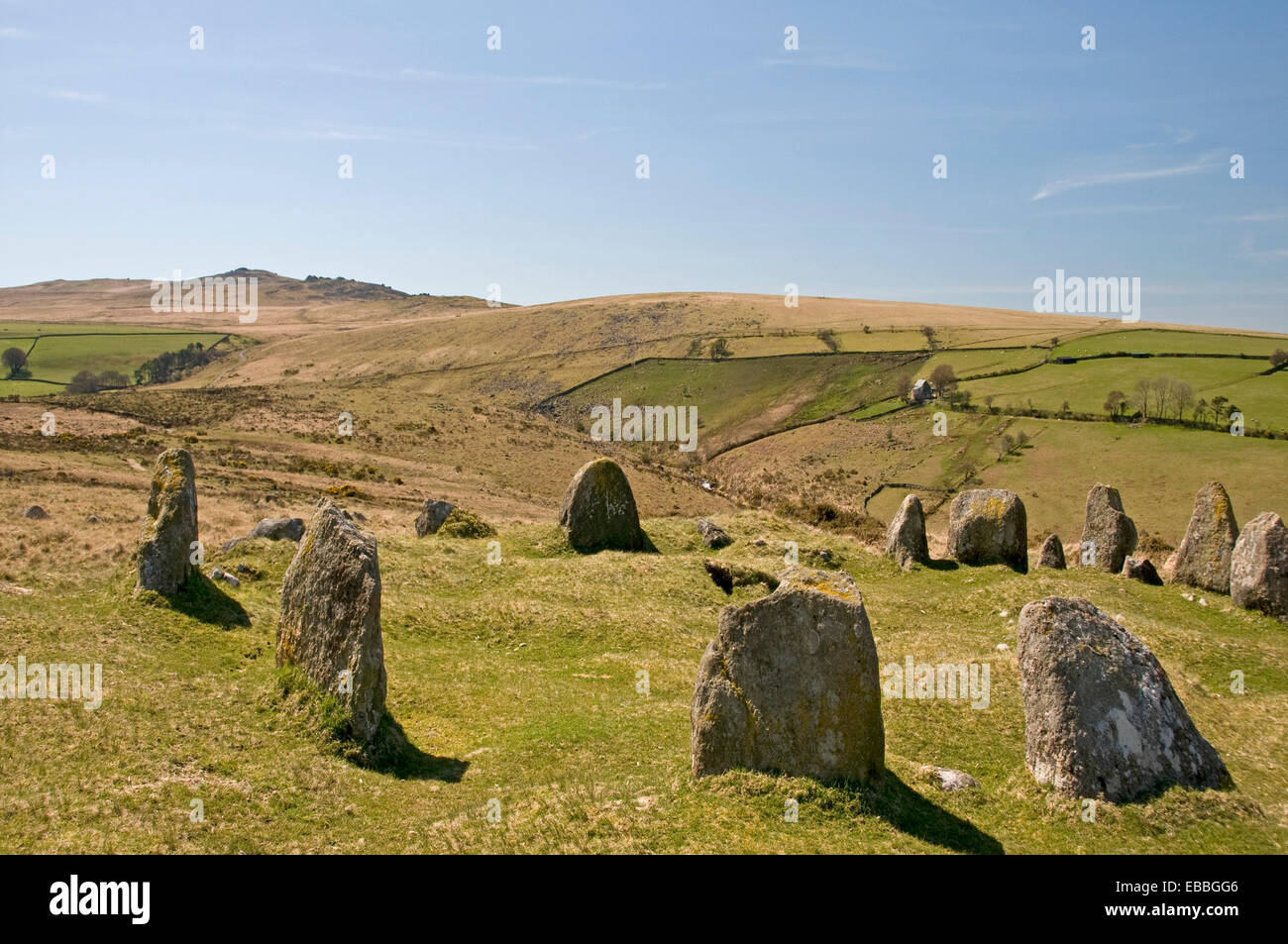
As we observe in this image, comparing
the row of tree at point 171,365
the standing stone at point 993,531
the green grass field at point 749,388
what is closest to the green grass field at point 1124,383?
the green grass field at point 749,388

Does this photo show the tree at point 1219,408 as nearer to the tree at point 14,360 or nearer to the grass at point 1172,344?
the grass at point 1172,344

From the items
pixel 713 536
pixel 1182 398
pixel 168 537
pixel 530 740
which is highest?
pixel 1182 398

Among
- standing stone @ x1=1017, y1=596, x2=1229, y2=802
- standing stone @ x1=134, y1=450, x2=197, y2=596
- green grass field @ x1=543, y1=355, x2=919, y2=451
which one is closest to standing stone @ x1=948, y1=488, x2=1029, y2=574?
standing stone @ x1=1017, y1=596, x2=1229, y2=802

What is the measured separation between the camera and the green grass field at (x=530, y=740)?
11930 mm

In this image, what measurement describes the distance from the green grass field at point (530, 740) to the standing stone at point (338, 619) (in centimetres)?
77

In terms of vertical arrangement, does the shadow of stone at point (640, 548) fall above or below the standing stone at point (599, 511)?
below

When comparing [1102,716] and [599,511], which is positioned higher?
[599,511]

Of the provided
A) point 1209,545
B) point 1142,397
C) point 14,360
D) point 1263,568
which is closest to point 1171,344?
point 1142,397

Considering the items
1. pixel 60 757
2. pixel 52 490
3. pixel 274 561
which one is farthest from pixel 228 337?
pixel 60 757

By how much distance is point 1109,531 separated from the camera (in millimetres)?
33719

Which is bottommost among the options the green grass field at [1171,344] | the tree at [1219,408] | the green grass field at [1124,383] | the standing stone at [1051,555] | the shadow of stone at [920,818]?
the shadow of stone at [920,818]

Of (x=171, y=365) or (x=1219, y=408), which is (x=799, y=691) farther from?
(x=171, y=365)

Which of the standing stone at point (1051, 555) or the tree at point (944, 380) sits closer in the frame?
the standing stone at point (1051, 555)

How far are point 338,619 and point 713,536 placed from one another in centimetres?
2359
